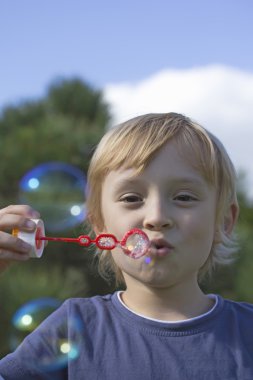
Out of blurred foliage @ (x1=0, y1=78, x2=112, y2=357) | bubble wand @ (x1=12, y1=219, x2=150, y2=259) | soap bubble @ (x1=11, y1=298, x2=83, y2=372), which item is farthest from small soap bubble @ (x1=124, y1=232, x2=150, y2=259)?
blurred foliage @ (x1=0, y1=78, x2=112, y2=357)

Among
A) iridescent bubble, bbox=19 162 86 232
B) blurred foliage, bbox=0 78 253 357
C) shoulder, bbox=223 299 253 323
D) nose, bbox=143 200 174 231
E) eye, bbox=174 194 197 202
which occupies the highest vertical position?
eye, bbox=174 194 197 202

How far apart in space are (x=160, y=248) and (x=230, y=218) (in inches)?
14.3

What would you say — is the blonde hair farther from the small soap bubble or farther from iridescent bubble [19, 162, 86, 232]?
iridescent bubble [19, 162, 86, 232]

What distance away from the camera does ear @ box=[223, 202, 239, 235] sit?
1.91 metres

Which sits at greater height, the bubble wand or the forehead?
the forehead

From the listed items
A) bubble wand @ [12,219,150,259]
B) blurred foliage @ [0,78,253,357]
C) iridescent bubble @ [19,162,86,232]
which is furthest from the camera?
blurred foliage @ [0,78,253,357]

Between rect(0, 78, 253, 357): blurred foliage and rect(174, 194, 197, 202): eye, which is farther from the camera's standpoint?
rect(0, 78, 253, 357): blurred foliage

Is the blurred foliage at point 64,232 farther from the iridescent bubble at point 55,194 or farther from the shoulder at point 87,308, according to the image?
the shoulder at point 87,308

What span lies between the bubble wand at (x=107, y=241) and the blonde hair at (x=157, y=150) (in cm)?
16

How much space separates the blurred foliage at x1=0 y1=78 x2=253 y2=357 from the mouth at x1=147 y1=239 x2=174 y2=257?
8.03 ft

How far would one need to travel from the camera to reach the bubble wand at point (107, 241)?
158 cm

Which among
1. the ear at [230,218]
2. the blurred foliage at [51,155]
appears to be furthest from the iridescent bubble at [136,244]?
the blurred foliage at [51,155]

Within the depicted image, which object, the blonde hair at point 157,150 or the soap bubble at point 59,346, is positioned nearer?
the soap bubble at point 59,346

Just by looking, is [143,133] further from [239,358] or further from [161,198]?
[239,358]
